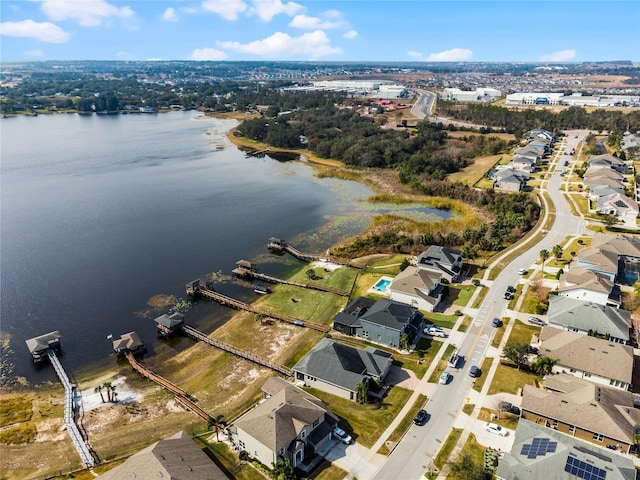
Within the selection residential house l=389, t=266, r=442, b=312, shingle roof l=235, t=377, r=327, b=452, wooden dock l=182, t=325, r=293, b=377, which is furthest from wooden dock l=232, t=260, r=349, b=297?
shingle roof l=235, t=377, r=327, b=452

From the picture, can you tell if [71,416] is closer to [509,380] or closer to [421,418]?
[421,418]

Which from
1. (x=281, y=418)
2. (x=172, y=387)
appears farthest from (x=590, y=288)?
(x=172, y=387)

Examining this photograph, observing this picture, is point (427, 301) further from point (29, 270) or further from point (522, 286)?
point (29, 270)

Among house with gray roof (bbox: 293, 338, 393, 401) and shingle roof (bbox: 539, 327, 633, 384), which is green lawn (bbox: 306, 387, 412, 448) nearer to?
house with gray roof (bbox: 293, 338, 393, 401)

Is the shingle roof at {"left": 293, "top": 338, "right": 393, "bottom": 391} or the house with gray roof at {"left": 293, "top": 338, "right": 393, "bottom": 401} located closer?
the house with gray roof at {"left": 293, "top": 338, "right": 393, "bottom": 401}

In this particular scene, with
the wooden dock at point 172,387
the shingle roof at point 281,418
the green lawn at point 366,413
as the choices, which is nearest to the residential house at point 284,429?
the shingle roof at point 281,418

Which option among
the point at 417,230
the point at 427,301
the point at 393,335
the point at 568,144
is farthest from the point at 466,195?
the point at 568,144
